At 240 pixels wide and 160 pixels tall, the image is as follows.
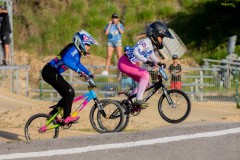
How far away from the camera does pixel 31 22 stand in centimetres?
3188

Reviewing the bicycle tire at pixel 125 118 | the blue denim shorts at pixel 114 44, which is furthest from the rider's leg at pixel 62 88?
the blue denim shorts at pixel 114 44

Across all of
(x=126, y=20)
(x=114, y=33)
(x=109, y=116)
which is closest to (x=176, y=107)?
(x=109, y=116)

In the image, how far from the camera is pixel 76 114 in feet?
37.7

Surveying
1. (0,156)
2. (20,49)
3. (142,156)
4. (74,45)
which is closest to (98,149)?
(142,156)

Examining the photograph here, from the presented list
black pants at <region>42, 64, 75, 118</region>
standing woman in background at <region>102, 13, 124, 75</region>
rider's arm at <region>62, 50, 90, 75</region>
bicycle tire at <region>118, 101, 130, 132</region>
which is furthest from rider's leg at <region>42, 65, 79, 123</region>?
standing woman in background at <region>102, 13, 124, 75</region>

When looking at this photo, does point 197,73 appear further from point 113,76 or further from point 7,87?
point 7,87

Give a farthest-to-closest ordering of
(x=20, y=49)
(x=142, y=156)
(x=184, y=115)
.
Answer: (x=20, y=49) → (x=184, y=115) → (x=142, y=156)

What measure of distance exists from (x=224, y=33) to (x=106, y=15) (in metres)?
5.16

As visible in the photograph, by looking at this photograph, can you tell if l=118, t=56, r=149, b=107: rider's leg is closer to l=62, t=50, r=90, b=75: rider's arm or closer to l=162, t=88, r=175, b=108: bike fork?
l=162, t=88, r=175, b=108: bike fork

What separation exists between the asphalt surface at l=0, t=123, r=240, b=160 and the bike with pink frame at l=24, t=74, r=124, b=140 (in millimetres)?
1721

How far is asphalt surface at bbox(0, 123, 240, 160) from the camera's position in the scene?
875cm

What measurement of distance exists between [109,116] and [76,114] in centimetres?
51

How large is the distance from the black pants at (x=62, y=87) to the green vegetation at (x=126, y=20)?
58.2 ft

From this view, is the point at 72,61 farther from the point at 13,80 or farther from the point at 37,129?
the point at 13,80
